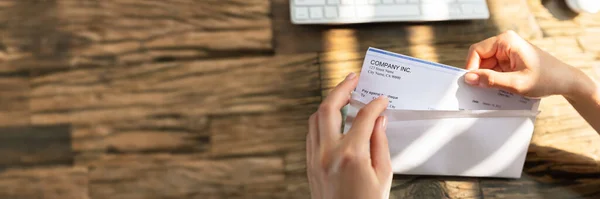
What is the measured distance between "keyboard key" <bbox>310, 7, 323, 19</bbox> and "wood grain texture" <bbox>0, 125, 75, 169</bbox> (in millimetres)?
377

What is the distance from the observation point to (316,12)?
69cm

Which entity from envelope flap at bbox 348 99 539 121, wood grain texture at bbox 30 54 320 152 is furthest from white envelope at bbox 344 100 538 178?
wood grain texture at bbox 30 54 320 152

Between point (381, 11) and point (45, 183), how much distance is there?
1.72ft

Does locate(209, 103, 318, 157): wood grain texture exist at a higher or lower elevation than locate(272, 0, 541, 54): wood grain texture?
lower

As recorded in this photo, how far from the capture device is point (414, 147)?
25.0 inches

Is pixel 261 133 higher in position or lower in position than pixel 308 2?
lower

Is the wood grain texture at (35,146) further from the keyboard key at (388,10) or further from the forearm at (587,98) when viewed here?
the forearm at (587,98)

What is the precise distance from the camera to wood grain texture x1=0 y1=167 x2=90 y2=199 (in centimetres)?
66

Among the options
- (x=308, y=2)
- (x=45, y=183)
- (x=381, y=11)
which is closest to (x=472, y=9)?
(x=381, y=11)

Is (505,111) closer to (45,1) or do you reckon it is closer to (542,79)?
(542,79)

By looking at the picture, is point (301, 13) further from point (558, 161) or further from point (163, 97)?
point (558, 161)

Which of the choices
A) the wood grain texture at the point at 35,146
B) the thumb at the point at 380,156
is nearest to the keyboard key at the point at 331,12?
the thumb at the point at 380,156

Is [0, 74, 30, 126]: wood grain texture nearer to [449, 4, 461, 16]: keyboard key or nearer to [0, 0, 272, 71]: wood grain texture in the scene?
[0, 0, 272, 71]: wood grain texture

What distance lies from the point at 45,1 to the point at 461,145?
24.8 inches
